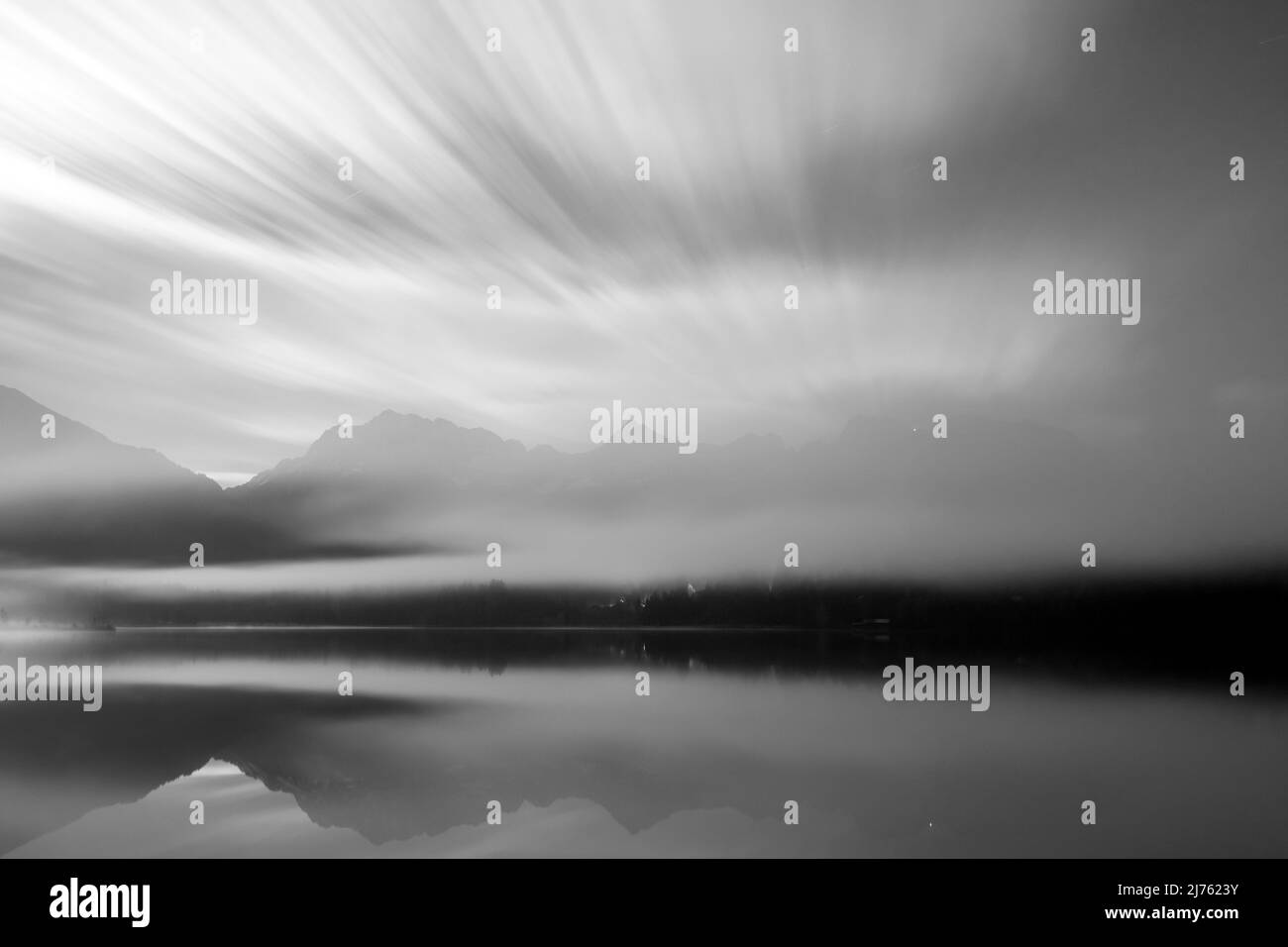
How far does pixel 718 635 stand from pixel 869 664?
236cm

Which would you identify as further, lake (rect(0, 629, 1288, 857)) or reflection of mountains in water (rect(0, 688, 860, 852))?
reflection of mountains in water (rect(0, 688, 860, 852))

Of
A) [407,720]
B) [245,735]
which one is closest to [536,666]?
[407,720]

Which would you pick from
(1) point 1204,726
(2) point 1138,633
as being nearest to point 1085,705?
(1) point 1204,726

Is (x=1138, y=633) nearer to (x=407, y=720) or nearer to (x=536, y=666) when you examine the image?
(x=407, y=720)

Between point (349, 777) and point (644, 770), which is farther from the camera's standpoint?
point (644, 770)

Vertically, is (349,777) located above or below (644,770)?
above

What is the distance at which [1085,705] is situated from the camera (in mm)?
12992

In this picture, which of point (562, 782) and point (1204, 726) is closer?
point (562, 782)

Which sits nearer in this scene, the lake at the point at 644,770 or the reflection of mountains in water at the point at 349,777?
the lake at the point at 644,770
